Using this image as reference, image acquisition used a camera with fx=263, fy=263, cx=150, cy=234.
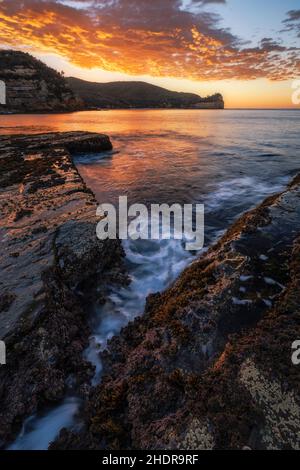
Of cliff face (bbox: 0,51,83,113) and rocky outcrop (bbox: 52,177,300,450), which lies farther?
cliff face (bbox: 0,51,83,113)

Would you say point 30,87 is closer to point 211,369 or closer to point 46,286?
point 46,286

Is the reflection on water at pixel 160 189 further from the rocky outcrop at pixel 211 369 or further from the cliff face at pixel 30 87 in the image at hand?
the cliff face at pixel 30 87

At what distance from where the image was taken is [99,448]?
10.6 feet

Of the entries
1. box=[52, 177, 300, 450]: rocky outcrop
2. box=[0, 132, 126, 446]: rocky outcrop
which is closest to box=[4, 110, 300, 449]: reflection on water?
box=[0, 132, 126, 446]: rocky outcrop

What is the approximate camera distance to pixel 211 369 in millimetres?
3395

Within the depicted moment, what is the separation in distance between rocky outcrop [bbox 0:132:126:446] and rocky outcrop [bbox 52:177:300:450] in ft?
2.30

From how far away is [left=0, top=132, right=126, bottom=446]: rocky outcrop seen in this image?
386 cm

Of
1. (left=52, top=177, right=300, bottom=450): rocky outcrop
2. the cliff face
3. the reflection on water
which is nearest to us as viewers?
(left=52, top=177, right=300, bottom=450): rocky outcrop

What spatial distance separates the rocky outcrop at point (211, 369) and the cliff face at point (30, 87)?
9837cm

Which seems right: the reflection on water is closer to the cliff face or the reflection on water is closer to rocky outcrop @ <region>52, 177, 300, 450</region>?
rocky outcrop @ <region>52, 177, 300, 450</region>

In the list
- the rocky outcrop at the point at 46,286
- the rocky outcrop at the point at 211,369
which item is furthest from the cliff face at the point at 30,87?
the rocky outcrop at the point at 211,369

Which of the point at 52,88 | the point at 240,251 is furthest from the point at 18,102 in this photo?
the point at 240,251

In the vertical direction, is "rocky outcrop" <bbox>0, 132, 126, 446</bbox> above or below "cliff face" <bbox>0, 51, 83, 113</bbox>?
below

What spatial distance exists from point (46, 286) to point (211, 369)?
10.5 feet
